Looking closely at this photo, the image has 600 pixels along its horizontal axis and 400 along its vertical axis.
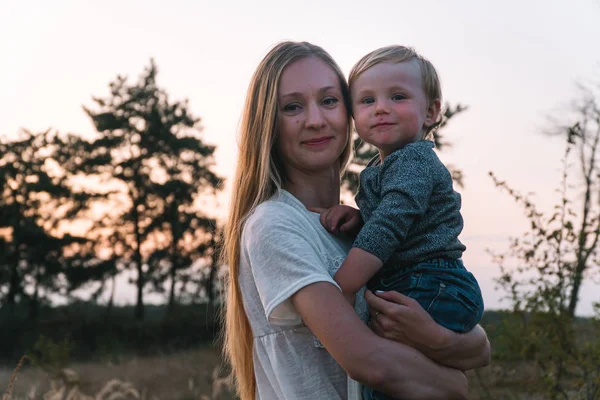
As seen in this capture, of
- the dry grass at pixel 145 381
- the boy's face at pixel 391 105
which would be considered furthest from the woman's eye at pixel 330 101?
the dry grass at pixel 145 381

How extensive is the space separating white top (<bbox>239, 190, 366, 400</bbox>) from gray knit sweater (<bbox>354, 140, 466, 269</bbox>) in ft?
0.69

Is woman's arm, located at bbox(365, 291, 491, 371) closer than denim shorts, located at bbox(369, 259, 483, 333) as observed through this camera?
Yes

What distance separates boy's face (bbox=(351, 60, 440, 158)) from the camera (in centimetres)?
328

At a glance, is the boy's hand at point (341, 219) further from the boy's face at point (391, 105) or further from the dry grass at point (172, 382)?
the dry grass at point (172, 382)

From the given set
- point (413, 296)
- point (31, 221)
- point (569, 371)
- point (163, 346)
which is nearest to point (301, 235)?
point (413, 296)

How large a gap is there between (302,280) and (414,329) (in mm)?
460

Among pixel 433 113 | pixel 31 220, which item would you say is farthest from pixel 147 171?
pixel 433 113

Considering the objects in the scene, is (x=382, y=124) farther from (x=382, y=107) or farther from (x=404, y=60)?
(x=404, y=60)

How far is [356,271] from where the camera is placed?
282cm

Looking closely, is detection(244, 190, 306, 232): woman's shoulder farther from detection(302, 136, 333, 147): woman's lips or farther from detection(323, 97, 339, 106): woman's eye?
detection(323, 97, 339, 106): woman's eye

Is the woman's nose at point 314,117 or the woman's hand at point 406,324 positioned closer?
the woman's hand at point 406,324

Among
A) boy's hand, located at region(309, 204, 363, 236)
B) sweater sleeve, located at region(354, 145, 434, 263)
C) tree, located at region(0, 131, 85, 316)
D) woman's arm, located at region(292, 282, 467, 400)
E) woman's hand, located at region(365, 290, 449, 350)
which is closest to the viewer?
woman's arm, located at region(292, 282, 467, 400)

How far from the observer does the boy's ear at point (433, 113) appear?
346 centimetres

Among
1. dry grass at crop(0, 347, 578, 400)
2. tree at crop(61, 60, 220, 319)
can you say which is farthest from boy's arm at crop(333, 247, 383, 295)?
tree at crop(61, 60, 220, 319)
